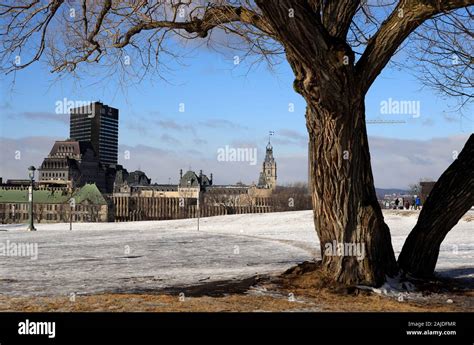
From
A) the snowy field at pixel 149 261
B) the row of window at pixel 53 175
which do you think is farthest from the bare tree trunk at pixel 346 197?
the row of window at pixel 53 175

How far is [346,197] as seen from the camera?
9586mm

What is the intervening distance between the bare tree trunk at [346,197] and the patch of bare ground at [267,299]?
519 mm

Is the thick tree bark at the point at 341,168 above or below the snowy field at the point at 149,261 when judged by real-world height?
above

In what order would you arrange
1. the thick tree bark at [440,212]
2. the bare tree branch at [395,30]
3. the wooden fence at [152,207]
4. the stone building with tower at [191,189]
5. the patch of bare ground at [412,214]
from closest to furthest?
the bare tree branch at [395,30] → the thick tree bark at [440,212] → the patch of bare ground at [412,214] → the wooden fence at [152,207] → the stone building with tower at [191,189]

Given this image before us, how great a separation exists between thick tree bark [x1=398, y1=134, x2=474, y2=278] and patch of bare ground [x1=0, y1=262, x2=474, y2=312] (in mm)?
550

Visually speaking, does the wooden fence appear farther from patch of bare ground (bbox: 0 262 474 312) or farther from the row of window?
patch of bare ground (bbox: 0 262 474 312)

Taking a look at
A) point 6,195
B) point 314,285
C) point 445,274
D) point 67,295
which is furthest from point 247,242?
point 6,195

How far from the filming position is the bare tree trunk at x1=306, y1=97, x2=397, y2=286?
374 inches

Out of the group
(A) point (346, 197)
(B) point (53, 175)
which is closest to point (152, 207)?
(B) point (53, 175)

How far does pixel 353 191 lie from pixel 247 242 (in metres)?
11.5

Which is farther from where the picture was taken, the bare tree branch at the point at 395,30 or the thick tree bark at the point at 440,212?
the thick tree bark at the point at 440,212

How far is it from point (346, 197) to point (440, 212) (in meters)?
2.32

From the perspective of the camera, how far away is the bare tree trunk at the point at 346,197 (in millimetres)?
9500

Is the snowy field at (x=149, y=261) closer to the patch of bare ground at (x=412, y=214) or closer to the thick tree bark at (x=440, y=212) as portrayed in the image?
the thick tree bark at (x=440, y=212)
